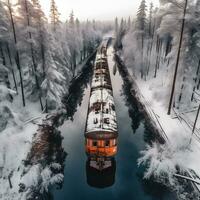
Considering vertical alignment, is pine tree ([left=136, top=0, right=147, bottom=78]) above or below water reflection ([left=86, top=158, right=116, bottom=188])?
above

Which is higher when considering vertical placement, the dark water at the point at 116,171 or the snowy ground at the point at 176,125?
the snowy ground at the point at 176,125

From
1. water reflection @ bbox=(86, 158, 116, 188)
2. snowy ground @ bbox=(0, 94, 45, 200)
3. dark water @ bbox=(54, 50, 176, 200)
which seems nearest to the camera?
snowy ground @ bbox=(0, 94, 45, 200)

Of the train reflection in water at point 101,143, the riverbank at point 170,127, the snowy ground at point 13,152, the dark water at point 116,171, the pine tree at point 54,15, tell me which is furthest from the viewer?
the pine tree at point 54,15

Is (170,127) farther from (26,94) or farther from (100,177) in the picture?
(26,94)

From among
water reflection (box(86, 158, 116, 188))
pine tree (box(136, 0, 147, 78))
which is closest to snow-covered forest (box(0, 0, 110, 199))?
water reflection (box(86, 158, 116, 188))

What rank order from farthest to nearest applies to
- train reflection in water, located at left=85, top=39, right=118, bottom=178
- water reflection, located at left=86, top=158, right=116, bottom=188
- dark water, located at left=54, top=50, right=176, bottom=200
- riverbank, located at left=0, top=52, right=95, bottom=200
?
1. water reflection, located at left=86, top=158, right=116, bottom=188
2. train reflection in water, located at left=85, top=39, right=118, bottom=178
3. dark water, located at left=54, top=50, right=176, bottom=200
4. riverbank, located at left=0, top=52, right=95, bottom=200

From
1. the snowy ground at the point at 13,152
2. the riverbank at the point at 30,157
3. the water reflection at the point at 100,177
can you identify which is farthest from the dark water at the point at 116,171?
the snowy ground at the point at 13,152

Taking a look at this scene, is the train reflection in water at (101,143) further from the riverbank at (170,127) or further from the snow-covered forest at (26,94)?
the riverbank at (170,127)

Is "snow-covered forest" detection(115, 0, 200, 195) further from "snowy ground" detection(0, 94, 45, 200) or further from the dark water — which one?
"snowy ground" detection(0, 94, 45, 200)
